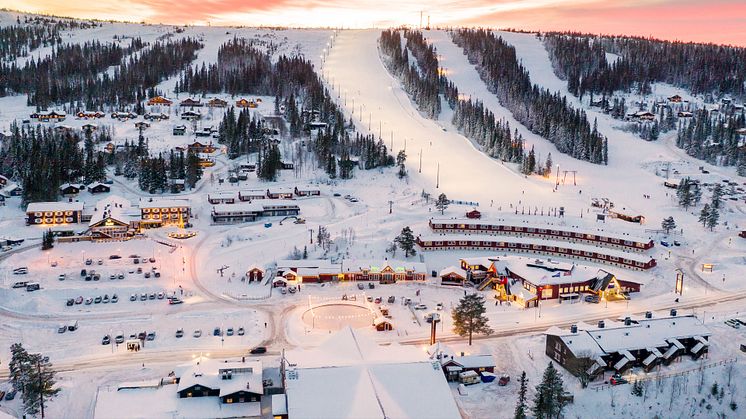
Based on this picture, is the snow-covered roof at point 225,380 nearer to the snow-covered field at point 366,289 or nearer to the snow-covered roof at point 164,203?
the snow-covered field at point 366,289

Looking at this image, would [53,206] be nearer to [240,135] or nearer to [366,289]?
[240,135]

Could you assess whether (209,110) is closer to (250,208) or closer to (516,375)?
(250,208)

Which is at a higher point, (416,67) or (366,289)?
(416,67)

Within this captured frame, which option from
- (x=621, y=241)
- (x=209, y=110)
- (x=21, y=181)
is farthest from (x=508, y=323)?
(x=209, y=110)

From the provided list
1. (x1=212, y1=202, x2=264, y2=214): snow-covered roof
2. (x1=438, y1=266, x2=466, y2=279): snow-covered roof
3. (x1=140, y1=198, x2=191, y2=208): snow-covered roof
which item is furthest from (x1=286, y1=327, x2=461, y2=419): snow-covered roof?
(x1=140, y1=198, x2=191, y2=208): snow-covered roof

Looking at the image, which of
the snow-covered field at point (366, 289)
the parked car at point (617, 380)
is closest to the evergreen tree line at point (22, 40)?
the snow-covered field at point (366, 289)

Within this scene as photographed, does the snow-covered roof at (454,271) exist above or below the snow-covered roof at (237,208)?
below

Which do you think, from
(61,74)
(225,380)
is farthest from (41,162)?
(61,74)

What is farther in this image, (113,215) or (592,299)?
(113,215)
